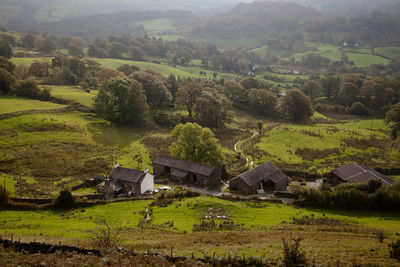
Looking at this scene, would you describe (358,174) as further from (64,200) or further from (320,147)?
(64,200)

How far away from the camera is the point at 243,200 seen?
3988cm

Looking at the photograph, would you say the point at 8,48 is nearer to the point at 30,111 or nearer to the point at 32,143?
the point at 30,111

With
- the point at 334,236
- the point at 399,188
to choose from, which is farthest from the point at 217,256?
the point at 399,188

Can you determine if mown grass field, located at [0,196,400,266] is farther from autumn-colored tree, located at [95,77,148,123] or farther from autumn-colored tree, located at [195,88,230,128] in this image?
autumn-colored tree, located at [195,88,230,128]

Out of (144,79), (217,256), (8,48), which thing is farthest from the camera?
(8,48)

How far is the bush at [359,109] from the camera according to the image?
349 feet

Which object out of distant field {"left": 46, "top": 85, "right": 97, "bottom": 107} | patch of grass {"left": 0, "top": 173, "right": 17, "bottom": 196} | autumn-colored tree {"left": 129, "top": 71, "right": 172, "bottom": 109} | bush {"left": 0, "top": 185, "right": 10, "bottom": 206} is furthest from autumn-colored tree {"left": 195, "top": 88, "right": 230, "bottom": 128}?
bush {"left": 0, "top": 185, "right": 10, "bottom": 206}

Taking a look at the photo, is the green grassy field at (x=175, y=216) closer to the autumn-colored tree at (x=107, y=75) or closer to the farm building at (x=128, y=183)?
the farm building at (x=128, y=183)

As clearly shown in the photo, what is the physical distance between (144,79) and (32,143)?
39.2m

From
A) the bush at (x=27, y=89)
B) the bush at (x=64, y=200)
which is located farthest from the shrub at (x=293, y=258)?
the bush at (x=27, y=89)

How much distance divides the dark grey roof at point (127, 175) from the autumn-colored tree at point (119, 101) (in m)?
31.0

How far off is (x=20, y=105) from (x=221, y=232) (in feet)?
205

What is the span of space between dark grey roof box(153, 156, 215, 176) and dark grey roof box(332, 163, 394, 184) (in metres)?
20.0

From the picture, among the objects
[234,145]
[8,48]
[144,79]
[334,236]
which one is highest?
[8,48]
